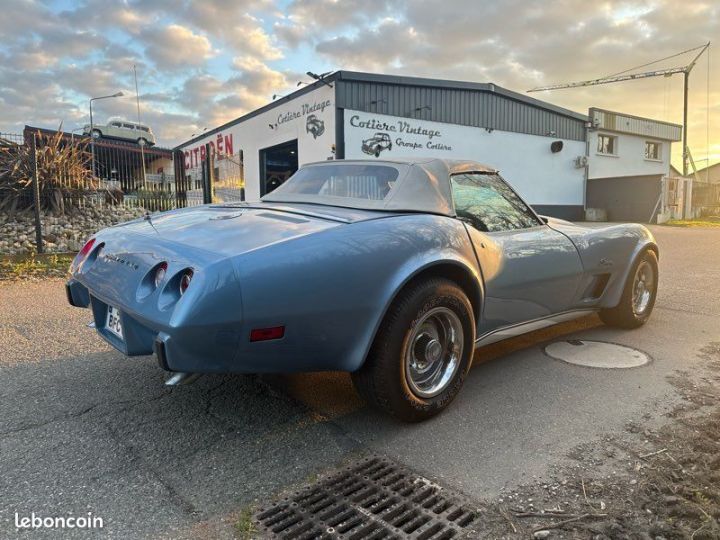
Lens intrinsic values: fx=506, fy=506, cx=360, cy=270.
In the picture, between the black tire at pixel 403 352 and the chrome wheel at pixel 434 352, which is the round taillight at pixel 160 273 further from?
the chrome wheel at pixel 434 352

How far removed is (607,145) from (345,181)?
24.9 metres

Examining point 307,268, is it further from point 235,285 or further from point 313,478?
point 313,478

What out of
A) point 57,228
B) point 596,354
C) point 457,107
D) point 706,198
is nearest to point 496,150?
point 457,107

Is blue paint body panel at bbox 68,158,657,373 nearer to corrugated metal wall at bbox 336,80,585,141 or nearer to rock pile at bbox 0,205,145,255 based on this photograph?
rock pile at bbox 0,205,145,255

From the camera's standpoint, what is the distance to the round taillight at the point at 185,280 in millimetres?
2139

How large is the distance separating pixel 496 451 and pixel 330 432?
32.8 inches

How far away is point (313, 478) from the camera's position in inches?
87.0

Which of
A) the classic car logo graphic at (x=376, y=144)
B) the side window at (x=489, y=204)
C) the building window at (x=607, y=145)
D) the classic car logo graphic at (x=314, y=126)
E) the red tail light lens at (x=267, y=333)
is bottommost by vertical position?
the red tail light lens at (x=267, y=333)

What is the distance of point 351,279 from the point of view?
2.33m

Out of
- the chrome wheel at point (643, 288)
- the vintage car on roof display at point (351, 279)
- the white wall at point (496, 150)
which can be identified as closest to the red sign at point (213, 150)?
the white wall at point (496, 150)

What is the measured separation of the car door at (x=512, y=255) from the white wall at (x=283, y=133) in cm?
1186

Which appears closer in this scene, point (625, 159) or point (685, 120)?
point (625, 159)

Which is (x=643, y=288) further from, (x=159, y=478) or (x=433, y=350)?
(x=159, y=478)

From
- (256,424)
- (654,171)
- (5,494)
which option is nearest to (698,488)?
(256,424)
